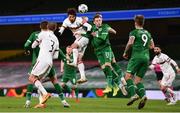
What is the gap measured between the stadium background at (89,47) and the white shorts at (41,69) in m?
9.55

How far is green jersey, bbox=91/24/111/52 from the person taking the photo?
17.2 m

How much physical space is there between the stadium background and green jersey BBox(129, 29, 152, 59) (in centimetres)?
815

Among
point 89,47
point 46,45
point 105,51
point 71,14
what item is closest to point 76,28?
point 71,14

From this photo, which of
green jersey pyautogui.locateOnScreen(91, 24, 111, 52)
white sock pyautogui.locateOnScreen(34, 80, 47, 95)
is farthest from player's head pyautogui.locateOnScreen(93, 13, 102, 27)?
white sock pyautogui.locateOnScreen(34, 80, 47, 95)

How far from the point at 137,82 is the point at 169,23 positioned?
38.6ft

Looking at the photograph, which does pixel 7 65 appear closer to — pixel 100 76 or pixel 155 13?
pixel 100 76

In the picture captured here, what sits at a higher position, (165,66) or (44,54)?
(44,54)

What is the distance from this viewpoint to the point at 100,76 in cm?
2495

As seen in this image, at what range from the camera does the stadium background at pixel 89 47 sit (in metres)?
24.0

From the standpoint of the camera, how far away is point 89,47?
1081 inches

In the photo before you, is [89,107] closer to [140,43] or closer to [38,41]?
[140,43]

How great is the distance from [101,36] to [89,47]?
10087 millimetres

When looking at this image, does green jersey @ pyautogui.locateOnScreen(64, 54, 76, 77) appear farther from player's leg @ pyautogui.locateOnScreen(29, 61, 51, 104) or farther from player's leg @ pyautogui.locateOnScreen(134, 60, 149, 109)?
player's leg @ pyautogui.locateOnScreen(29, 61, 51, 104)

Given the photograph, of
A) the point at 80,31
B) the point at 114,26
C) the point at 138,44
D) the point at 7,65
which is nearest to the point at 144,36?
the point at 138,44
